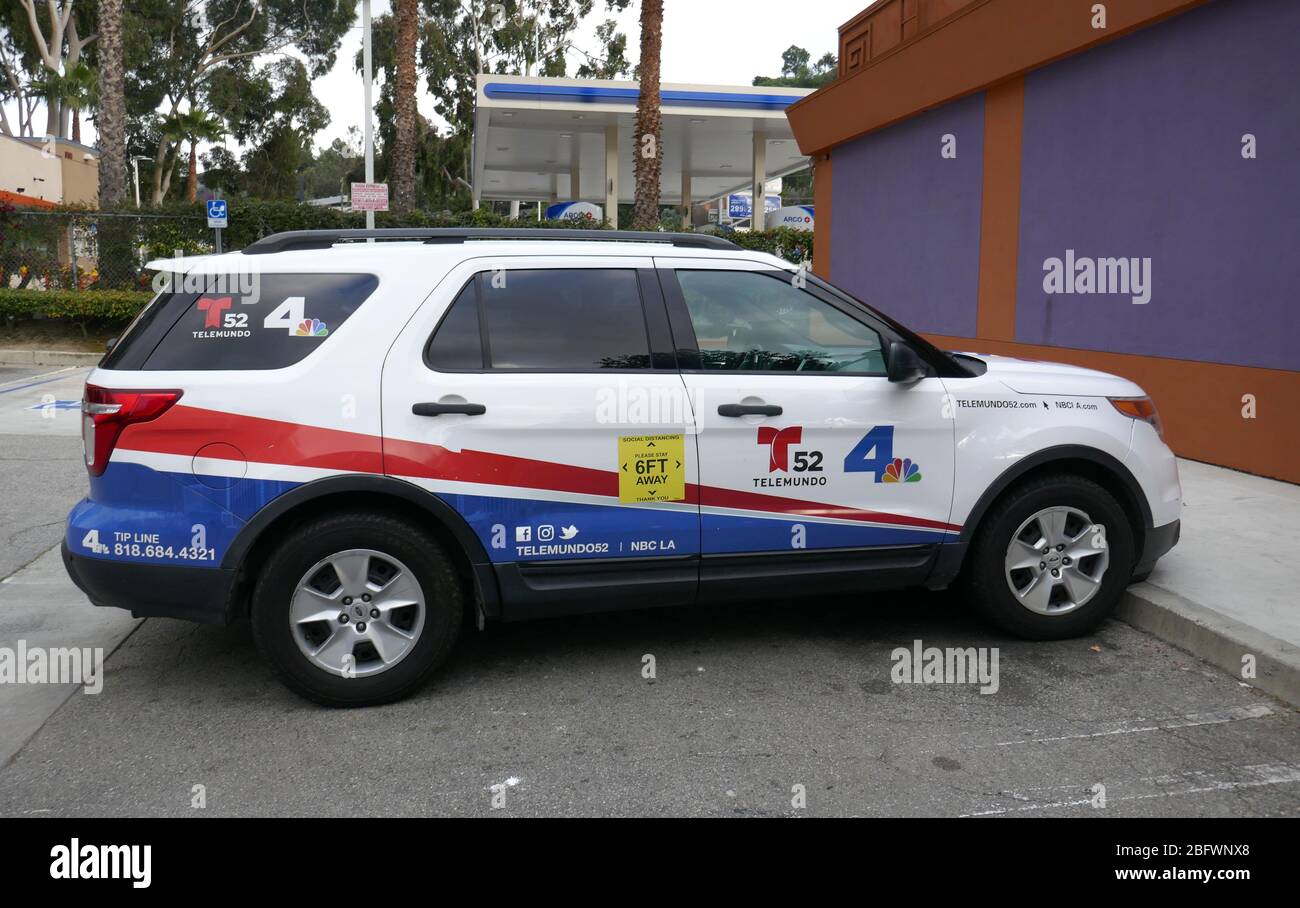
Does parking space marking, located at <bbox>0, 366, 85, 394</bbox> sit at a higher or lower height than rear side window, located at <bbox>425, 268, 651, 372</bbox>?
lower

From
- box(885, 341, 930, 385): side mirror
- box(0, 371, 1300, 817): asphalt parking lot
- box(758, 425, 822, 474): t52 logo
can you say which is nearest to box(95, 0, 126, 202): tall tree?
box(0, 371, 1300, 817): asphalt parking lot

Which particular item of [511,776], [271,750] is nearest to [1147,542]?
[511,776]

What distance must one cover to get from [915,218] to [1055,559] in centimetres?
897

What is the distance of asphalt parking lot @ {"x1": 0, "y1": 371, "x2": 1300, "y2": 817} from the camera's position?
360cm

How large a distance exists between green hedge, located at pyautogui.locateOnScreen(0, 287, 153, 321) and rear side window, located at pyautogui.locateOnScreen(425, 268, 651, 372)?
1628cm

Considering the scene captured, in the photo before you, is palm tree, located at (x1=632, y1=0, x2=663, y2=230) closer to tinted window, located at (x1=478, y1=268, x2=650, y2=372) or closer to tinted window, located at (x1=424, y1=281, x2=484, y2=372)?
tinted window, located at (x1=478, y1=268, x2=650, y2=372)

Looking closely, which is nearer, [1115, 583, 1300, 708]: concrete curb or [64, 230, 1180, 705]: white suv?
[64, 230, 1180, 705]: white suv

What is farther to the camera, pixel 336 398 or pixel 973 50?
pixel 973 50

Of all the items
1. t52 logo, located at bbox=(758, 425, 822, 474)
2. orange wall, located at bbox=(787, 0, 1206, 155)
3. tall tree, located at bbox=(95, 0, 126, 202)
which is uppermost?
tall tree, located at bbox=(95, 0, 126, 202)

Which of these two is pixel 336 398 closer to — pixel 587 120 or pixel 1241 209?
pixel 1241 209

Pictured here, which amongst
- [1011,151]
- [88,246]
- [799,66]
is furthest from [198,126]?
[799,66]

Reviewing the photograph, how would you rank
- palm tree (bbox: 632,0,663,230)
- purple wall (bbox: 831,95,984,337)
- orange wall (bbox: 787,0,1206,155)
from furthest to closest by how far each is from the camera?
palm tree (bbox: 632,0,663,230) < purple wall (bbox: 831,95,984,337) < orange wall (bbox: 787,0,1206,155)
